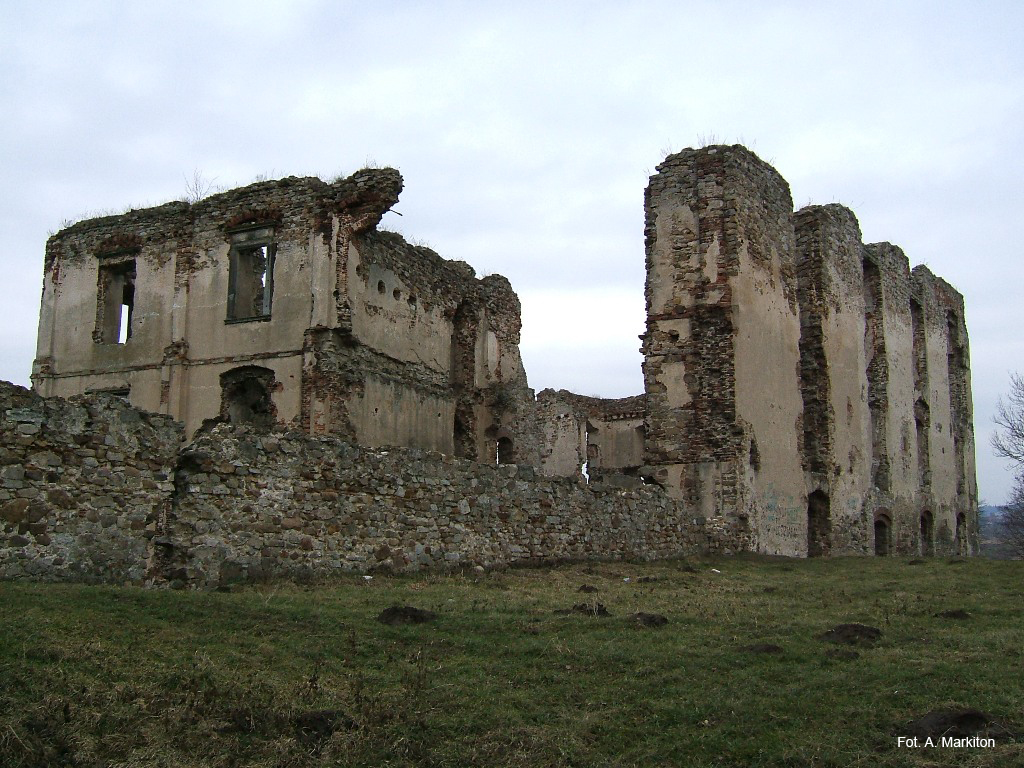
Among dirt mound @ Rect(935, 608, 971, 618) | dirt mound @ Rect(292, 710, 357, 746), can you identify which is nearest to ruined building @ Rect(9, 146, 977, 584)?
dirt mound @ Rect(935, 608, 971, 618)

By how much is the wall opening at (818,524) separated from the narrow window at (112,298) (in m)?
16.7

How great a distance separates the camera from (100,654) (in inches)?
262

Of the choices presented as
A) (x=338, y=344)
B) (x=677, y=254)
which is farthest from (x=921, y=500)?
(x=338, y=344)

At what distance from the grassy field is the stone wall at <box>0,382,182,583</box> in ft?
2.28

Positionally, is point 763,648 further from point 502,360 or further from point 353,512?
point 502,360

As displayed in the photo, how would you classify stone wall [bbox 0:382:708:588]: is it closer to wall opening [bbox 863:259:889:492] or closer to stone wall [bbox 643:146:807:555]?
stone wall [bbox 643:146:807:555]

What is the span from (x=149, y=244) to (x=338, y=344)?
6263mm

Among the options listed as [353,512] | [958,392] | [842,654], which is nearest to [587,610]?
[842,654]

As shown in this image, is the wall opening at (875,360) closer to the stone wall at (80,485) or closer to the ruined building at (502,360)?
the ruined building at (502,360)

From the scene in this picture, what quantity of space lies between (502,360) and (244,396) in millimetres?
7885

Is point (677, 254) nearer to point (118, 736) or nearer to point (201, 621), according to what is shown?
point (201, 621)

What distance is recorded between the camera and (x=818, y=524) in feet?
74.0

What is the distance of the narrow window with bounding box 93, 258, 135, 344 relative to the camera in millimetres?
23828

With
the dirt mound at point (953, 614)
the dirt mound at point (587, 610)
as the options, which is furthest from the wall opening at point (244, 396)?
the dirt mound at point (953, 614)
